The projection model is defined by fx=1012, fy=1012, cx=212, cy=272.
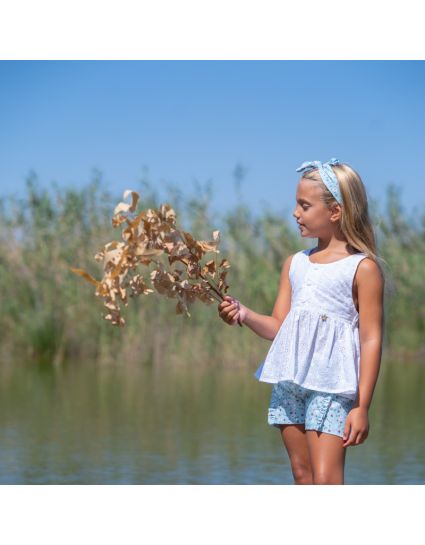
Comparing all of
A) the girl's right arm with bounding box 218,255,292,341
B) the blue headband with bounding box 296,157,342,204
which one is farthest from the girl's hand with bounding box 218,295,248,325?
the blue headband with bounding box 296,157,342,204

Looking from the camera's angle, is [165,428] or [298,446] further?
[165,428]

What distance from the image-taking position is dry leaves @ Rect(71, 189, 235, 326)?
87.5 inches

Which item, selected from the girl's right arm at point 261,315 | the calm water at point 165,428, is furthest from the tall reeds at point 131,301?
the girl's right arm at point 261,315

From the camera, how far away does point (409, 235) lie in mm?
9156

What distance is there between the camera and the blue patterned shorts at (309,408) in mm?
2252

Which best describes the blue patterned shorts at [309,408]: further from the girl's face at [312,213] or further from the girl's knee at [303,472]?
the girl's face at [312,213]

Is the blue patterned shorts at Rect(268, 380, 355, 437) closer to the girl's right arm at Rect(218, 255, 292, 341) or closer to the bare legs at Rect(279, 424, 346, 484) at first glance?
the bare legs at Rect(279, 424, 346, 484)

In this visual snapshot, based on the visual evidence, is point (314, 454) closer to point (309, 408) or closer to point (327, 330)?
point (309, 408)

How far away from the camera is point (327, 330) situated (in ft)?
7.63

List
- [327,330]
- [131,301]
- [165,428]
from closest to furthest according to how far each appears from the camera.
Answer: [327,330]
[165,428]
[131,301]

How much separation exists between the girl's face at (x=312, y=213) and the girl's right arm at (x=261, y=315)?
0.12 m

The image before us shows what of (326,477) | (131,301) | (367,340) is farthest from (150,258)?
(131,301)

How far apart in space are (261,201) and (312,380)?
6.74 metres

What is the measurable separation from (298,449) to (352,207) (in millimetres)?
573
